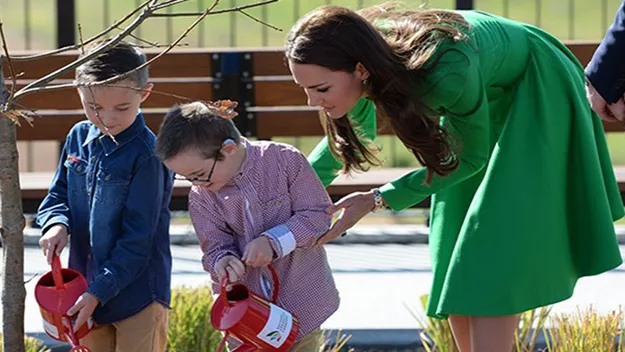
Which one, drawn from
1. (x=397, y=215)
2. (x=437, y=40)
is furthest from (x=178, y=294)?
(x=397, y=215)

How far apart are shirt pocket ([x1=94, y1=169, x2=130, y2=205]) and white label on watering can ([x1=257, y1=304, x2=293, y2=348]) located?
55 centimetres

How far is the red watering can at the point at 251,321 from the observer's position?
3180 mm

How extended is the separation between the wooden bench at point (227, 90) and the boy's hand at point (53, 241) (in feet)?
9.27

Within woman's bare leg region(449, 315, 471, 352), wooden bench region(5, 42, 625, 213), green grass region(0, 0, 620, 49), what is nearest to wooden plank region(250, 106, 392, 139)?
wooden bench region(5, 42, 625, 213)

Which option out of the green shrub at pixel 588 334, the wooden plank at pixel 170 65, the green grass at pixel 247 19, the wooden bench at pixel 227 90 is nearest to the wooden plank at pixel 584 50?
the wooden bench at pixel 227 90

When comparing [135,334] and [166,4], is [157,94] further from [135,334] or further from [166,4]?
[166,4]

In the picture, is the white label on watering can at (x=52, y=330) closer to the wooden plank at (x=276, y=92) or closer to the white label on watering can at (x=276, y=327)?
the white label on watering can at (x=276, y=327)

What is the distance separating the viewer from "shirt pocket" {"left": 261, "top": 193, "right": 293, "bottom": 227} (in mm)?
3400

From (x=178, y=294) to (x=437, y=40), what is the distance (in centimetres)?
162

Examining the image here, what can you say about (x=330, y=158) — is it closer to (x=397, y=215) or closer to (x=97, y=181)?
(x=97, y=181)

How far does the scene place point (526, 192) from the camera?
353cm

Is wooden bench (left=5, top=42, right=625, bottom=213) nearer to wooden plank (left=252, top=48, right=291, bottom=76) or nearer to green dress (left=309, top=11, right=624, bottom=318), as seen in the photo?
wooden plank (left=252, top=48, right=291, bottom=76)

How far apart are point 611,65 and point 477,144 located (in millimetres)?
590

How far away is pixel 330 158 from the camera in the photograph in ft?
12.4
